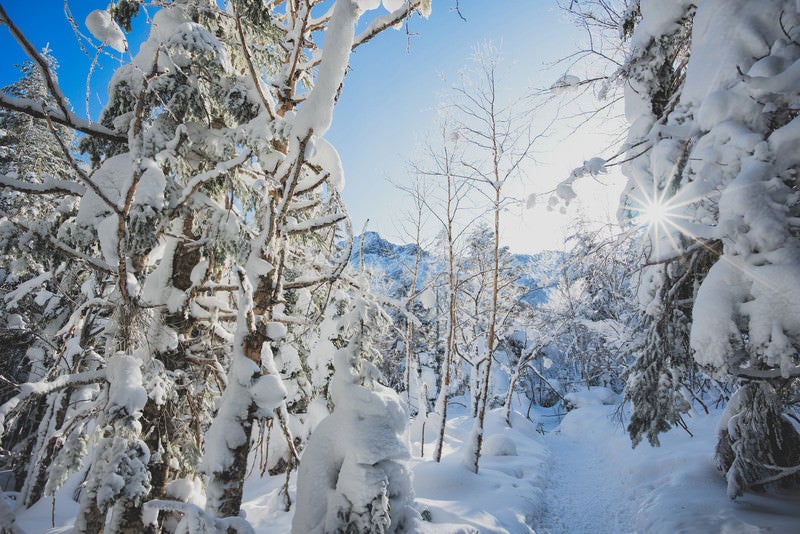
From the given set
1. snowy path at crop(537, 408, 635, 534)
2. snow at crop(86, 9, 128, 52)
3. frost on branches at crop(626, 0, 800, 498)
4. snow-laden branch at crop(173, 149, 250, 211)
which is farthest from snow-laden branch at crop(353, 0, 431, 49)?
snowy path at crop(537, 408, 635, 534)

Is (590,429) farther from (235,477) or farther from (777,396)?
(235,477)

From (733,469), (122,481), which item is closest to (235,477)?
(122,481)

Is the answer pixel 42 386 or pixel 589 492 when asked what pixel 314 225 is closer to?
pixel 42 386

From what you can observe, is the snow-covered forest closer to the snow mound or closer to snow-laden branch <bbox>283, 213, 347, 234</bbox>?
snow-laden branch <bbox>283, 213, 347, 234</bbox>

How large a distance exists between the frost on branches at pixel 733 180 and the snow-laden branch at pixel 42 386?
555cm

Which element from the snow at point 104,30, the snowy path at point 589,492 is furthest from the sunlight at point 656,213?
the snowy path at point 589,492

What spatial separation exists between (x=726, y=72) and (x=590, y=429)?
20745 mm

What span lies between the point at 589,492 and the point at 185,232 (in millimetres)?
12624

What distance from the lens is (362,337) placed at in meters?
3.46

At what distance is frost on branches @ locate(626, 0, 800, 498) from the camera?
2.35m

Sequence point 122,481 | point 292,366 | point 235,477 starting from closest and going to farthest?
point 122,481 → point 235,477 → point 292,366

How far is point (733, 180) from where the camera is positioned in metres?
2.43

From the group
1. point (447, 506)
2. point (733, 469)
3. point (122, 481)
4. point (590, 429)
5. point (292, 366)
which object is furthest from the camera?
point (590, 429)

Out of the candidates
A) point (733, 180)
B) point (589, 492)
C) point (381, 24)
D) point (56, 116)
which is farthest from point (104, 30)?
point (589, 492)
